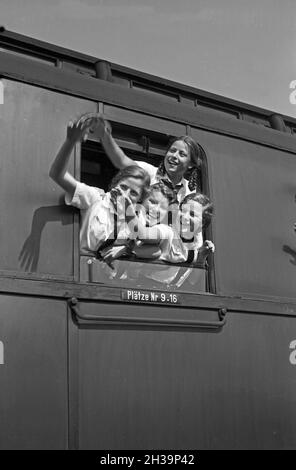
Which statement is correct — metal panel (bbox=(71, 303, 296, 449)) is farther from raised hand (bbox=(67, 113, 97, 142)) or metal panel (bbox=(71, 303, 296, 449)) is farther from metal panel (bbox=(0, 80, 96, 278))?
raised hand (bbox=(67, 113, 97, 142))

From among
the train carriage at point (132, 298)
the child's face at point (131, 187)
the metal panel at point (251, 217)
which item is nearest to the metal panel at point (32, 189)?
the train carriage at point (132, 298)

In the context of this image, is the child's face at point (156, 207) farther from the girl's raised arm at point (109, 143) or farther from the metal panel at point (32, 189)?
the metal panel at point (32, 189)

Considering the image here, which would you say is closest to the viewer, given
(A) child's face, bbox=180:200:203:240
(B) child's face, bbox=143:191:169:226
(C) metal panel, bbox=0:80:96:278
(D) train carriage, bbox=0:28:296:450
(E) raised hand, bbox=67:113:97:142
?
(D) train carriage, bbox=0:28:296:450

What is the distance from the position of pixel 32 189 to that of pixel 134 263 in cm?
78

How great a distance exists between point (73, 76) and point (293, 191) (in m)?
1.90

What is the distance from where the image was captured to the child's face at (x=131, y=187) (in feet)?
13.4

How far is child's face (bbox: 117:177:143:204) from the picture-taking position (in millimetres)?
4074

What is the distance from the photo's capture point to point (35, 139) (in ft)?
12.9

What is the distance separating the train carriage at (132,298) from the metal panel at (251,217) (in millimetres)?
11

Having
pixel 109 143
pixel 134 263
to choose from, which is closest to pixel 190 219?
pixel 134 263

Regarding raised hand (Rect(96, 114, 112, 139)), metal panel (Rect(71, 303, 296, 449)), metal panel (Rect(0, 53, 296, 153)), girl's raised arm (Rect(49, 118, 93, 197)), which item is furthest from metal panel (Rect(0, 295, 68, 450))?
metal panel (Rect(0, 53, 296, 153))

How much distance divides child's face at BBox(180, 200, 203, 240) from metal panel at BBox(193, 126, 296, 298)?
16 cm

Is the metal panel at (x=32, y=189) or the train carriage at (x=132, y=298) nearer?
the train carriage at (x=132, y=298)
